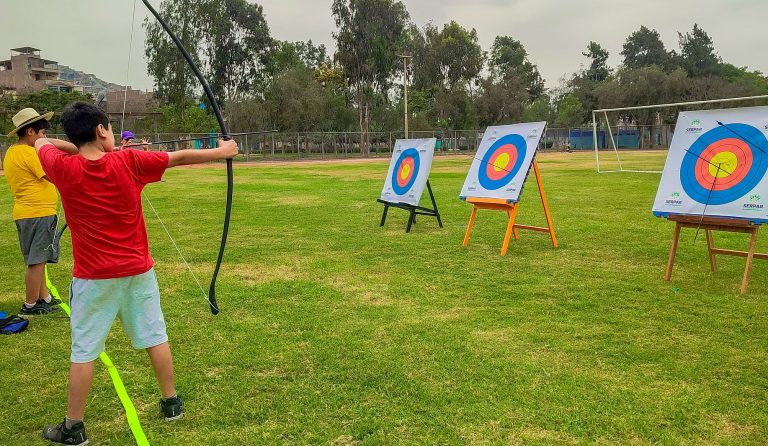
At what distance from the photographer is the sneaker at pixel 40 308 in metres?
4.70

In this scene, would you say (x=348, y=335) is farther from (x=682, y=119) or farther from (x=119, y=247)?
(x=682, y=119)

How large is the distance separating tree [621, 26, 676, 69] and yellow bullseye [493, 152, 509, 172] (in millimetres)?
84229

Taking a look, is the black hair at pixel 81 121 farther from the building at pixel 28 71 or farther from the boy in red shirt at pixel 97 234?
the building at pixel 28 71

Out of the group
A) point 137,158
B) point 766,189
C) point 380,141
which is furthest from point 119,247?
point 380,141

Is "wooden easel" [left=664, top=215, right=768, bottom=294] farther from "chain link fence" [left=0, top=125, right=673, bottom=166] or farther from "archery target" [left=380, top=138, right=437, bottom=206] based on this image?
"chain link fence" [left=0, top=125, right=673, bottom=166]

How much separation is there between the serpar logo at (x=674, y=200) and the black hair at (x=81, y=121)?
515cm

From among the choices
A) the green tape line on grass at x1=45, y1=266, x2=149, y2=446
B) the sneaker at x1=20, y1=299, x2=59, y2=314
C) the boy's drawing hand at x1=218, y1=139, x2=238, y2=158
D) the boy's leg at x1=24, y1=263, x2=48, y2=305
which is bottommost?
the sneaker at x1=20, y1=299, x2=59, y2=314

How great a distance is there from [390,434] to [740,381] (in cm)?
209

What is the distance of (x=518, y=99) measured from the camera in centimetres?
6106

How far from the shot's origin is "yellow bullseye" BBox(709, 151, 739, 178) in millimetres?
5566

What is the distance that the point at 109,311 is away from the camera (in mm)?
2738

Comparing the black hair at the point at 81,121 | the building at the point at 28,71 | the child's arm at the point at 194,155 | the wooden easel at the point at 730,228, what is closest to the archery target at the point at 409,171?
the wooden easel at the point at 730,228

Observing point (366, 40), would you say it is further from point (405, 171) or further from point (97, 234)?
point (97, 234)

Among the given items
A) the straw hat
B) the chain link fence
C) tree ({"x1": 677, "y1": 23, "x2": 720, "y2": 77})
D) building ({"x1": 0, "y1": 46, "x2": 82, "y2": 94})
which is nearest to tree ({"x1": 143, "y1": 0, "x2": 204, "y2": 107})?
the chain link fence
